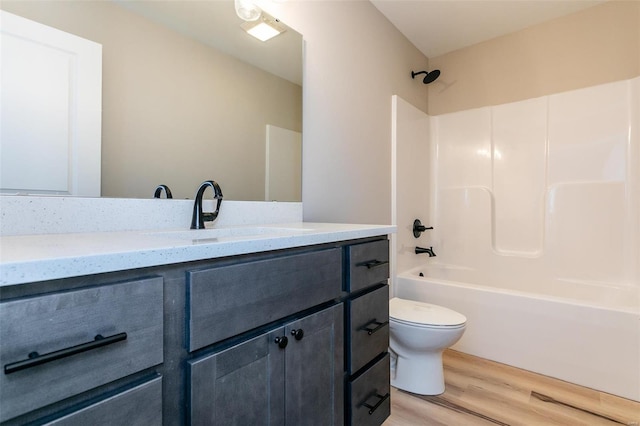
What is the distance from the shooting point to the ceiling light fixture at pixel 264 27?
Answer: 1.50 m

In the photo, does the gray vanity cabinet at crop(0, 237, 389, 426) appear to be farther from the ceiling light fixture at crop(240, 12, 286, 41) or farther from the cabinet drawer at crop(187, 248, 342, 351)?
the ceiling light fixture at crop(240, 12, 286, 41)

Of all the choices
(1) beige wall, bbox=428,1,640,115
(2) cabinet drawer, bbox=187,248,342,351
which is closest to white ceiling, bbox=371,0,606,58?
(1) beige wall, bbox=428,1,640,115

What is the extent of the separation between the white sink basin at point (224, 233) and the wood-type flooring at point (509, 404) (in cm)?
112

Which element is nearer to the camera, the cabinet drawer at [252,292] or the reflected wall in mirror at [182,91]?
the cabinet drawer at [252,292]

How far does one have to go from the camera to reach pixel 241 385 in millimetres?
751

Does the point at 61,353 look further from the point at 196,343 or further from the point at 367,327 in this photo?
the point at 367,327

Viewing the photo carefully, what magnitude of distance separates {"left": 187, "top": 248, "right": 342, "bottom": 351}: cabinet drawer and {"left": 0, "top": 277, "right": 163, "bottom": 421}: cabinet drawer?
0.08m

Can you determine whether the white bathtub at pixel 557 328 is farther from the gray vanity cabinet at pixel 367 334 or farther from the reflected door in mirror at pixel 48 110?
the reflected door in mirror at pixel 48 110

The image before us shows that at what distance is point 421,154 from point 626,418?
2.13 m

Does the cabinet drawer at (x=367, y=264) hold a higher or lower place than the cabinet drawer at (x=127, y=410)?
higher

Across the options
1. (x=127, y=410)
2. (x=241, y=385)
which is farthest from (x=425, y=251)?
(x=127, y=410)

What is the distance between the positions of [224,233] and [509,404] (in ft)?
5.69

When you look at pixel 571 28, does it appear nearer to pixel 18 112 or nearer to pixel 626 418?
pixel 626 418

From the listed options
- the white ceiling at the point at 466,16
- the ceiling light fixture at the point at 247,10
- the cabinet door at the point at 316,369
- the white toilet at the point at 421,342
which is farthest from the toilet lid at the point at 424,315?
the white ceiling at the point at 466,16
